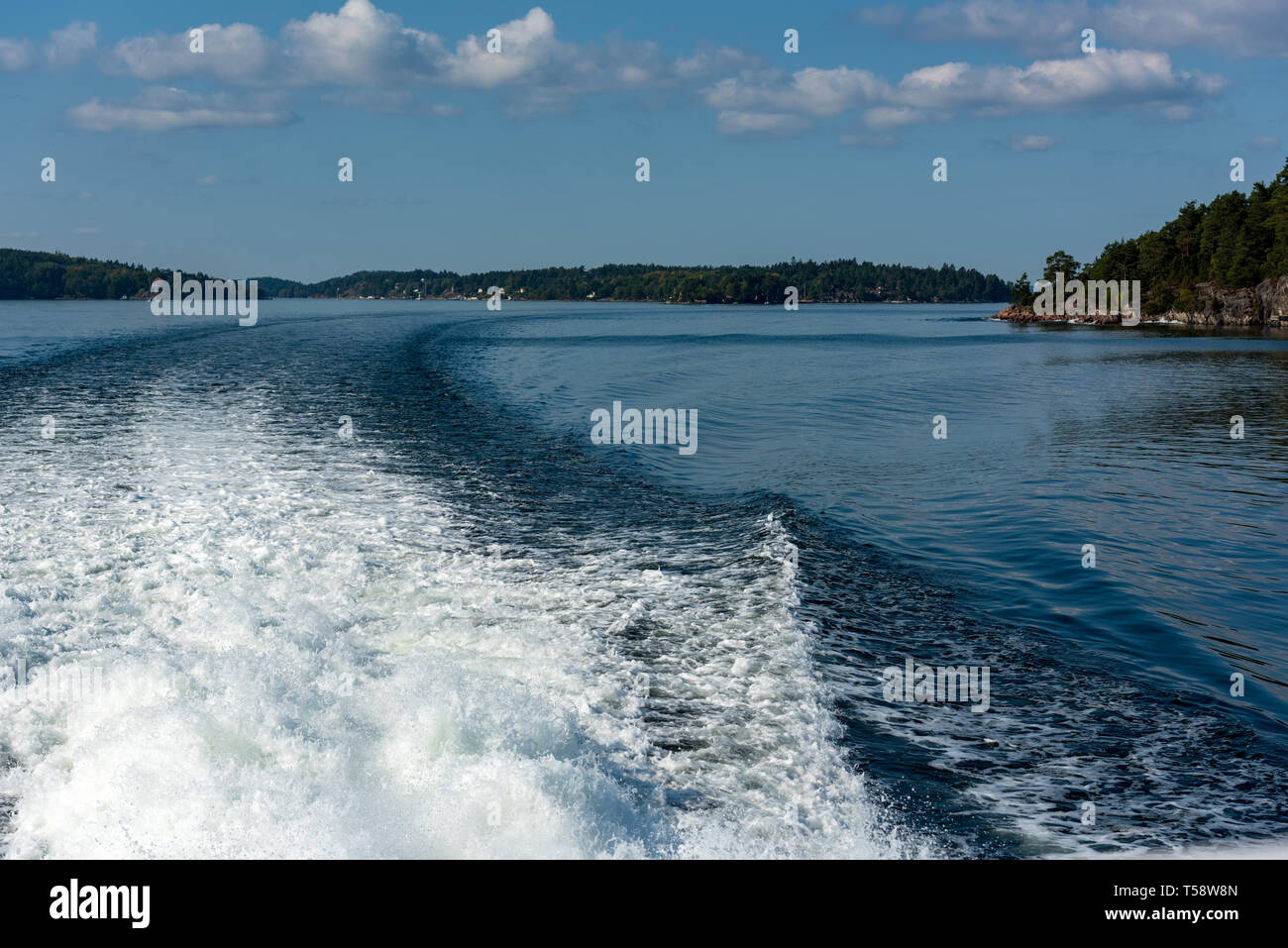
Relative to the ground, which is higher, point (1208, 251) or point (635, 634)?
point (1208, 251)

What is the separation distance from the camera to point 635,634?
33.3 ft

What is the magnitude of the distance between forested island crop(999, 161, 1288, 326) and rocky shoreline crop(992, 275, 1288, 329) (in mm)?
118

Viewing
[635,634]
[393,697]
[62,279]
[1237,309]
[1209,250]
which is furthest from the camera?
[62,279]

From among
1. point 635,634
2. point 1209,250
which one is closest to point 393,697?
point 635,634

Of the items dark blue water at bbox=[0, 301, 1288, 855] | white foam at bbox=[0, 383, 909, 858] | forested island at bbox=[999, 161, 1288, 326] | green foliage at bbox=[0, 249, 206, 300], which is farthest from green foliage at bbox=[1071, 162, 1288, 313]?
green foliage at bbox=[0, 249, 206, 300]

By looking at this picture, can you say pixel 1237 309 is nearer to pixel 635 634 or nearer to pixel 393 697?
pixel 635 634

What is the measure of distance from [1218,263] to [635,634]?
13316 cm

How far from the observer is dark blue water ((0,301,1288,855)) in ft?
21.0

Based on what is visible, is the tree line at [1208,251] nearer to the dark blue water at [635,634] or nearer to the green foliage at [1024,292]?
the green foliage at [1024,292]

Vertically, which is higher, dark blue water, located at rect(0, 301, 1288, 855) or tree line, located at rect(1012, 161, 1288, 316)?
tree line, located at rect(1012, 161, 1288, 316)

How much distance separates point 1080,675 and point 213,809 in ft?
27.3

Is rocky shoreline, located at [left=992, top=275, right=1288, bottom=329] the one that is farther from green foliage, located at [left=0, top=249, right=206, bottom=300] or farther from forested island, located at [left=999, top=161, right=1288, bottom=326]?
green foliage, located at [left=0, top=249, right=206, bottom=300]
